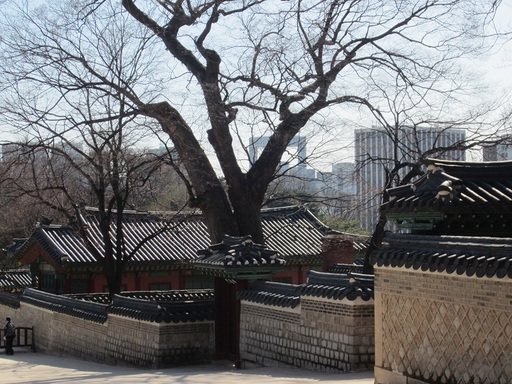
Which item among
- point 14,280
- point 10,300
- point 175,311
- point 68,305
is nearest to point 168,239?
point 10,300

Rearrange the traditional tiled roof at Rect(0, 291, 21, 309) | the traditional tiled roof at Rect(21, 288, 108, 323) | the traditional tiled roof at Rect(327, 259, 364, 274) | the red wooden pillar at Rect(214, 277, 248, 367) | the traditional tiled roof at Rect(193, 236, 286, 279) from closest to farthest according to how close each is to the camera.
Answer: the traditional tiled roof at Rect(193, 236, 286, 279)
the red wooden pillar at Rect(214, 277, 248, 367)
the traditional tiled roof at Rect(21, 288, 108, 323)
the traditional tiled roof at Rect(327, 259, 364, 274)
the traditional tiled roof at Rect(0, 291, 21, 309)

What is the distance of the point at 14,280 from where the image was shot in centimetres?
3950

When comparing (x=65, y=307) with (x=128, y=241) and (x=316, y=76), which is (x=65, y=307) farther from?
(x=316, y=76)

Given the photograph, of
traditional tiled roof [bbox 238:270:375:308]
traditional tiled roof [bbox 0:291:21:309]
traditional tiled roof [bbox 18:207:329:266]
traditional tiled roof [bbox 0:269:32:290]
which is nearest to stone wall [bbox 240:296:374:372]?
traditional tiled roof [bbox 238:270:375:308]

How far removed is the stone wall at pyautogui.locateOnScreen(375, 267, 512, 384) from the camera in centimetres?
933

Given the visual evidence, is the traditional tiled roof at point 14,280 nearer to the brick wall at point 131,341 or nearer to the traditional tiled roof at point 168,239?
the traditional tiled roof at point 168,239

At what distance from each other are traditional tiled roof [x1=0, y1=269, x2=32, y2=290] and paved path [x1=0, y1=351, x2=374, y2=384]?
1888 cm

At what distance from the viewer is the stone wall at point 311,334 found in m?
13.2

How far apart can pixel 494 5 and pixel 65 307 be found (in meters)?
17.5

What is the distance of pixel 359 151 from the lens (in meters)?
24.0

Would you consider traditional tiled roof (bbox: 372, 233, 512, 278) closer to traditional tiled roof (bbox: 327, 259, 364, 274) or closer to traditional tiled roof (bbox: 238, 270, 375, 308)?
traditional tiled roof (bbox: 238, 270, 375, 308)

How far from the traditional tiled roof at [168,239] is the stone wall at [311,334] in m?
13.5

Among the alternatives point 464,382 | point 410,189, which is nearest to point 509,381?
point 464,382

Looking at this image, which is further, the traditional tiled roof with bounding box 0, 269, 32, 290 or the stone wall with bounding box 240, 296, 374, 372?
the traditional tiled roof with bounding box 0, 269, 32, 290
